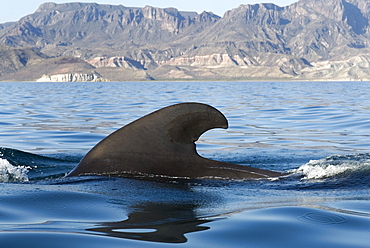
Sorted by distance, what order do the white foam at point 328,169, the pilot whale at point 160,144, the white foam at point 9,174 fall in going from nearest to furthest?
the pilot whale at point 160,144 → the white foam at point 328,169 → the white foam at point 9,174

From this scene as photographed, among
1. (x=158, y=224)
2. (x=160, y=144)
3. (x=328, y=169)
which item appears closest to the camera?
(x=158, y=224)

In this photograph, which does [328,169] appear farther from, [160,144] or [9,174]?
[9,174]

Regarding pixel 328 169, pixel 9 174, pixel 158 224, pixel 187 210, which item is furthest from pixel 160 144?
pixel 9 174

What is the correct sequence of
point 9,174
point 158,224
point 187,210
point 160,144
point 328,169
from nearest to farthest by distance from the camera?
point 158,224, point 187,210, point 160,144, point 328,169, point 9,174

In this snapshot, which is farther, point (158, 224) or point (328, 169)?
point (328, 169)

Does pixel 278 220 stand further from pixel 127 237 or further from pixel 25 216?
pixel 25 216

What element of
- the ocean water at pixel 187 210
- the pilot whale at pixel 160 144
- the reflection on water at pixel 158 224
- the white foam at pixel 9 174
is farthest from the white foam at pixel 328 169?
the white foam at pixel 9 174

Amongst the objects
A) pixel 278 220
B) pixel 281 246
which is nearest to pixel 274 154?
pixel 278 220

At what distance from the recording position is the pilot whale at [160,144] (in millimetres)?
6105

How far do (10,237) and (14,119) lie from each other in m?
20.4

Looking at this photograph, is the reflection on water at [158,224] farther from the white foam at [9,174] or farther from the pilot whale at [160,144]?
the white foam at [9,174]

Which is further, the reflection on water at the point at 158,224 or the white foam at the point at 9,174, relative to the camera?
the white foam at the point at 9,174

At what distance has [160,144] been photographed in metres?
6.15

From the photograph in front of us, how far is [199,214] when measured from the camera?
469 centimetres
